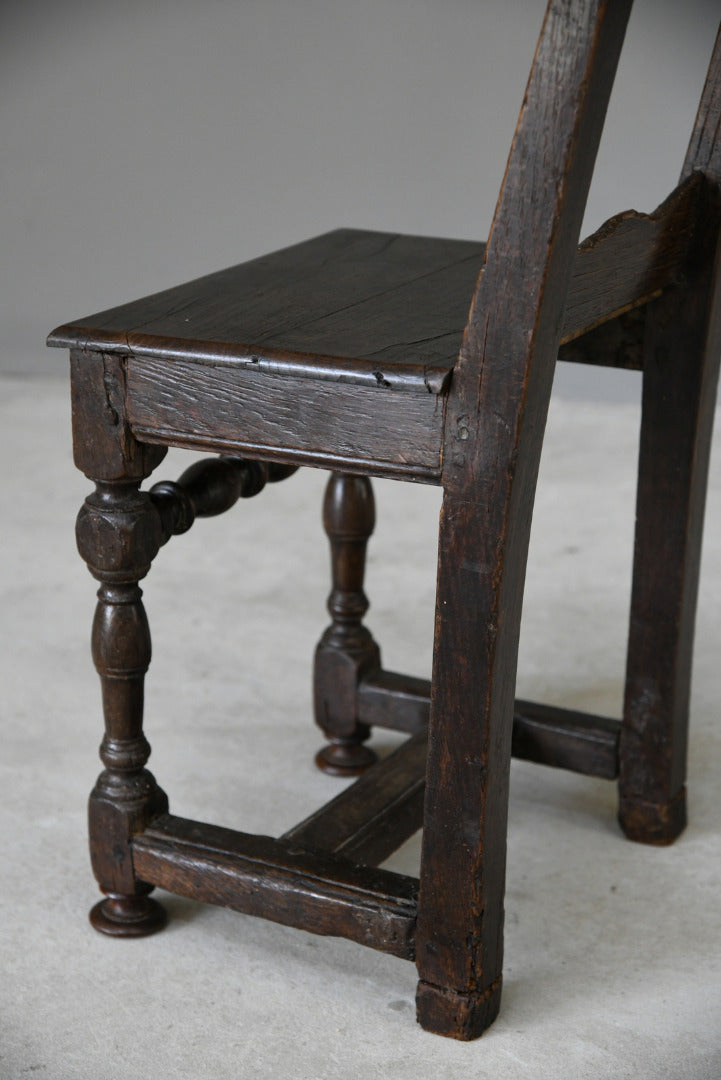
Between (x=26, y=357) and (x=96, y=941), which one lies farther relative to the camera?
(x=26, y=357)

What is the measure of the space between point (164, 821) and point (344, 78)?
339 centimetres

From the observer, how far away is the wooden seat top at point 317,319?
133 cm

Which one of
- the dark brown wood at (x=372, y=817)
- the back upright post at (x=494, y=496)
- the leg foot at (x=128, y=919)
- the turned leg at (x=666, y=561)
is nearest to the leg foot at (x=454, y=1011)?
the back upright post at (x=494, y=496)

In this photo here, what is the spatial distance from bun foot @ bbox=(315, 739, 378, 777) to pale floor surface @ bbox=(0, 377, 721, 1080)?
0.02 meters

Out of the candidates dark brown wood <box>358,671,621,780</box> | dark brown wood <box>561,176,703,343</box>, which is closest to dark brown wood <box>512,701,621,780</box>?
dark brown wood <box>358,671,621,780</box>

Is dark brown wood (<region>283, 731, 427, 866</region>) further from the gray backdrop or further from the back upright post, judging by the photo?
the gray backdrop

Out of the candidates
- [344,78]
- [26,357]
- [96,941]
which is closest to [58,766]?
[96,941]

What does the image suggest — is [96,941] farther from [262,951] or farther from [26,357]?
[26,357]

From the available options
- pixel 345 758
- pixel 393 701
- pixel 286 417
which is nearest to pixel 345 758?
pixel 345 758

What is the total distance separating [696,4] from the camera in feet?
13.8

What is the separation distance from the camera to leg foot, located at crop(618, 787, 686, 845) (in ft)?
6.07

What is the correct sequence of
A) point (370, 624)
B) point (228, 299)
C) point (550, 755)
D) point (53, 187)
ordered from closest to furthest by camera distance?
point (228, 299) → point (550, 755) → point (370, 624) → point (53, 187)

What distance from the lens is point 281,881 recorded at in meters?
1.51

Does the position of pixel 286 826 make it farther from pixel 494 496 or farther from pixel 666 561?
pixel 494 496
